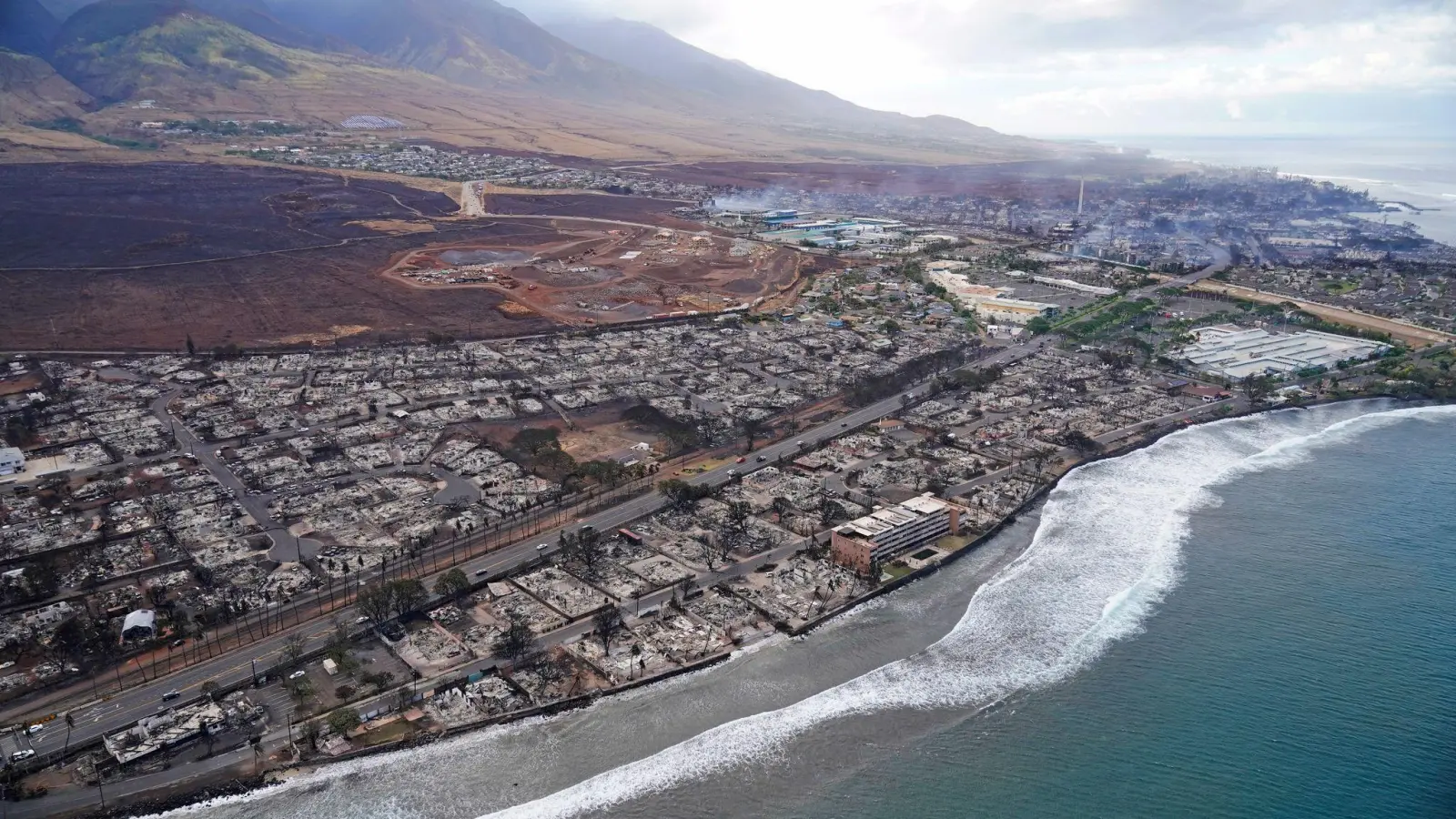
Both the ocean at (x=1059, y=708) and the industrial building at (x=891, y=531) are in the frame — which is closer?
the ocean at (x=1059, y=708)

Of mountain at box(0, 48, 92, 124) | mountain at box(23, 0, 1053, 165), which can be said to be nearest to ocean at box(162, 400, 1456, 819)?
mountain at box(23, 0, 1053, 165)

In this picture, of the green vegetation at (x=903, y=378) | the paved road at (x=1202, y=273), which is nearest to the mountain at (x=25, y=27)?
the green vegetation at (x=903, y=378)

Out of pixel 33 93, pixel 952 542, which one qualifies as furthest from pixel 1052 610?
pixel 33 93

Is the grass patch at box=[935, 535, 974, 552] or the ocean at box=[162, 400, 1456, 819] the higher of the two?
the grass patch at box=[935, 535, 974, 552]

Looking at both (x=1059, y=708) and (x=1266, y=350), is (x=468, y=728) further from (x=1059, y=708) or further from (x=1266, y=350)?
(x=1266, y=350)

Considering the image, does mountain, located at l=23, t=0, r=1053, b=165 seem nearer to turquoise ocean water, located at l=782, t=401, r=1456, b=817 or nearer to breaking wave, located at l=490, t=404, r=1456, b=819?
breaking wave, located at l=490, t=404, r=1456, b=819

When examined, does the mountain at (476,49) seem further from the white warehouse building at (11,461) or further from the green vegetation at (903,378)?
the white warehouse building at (11,461)
